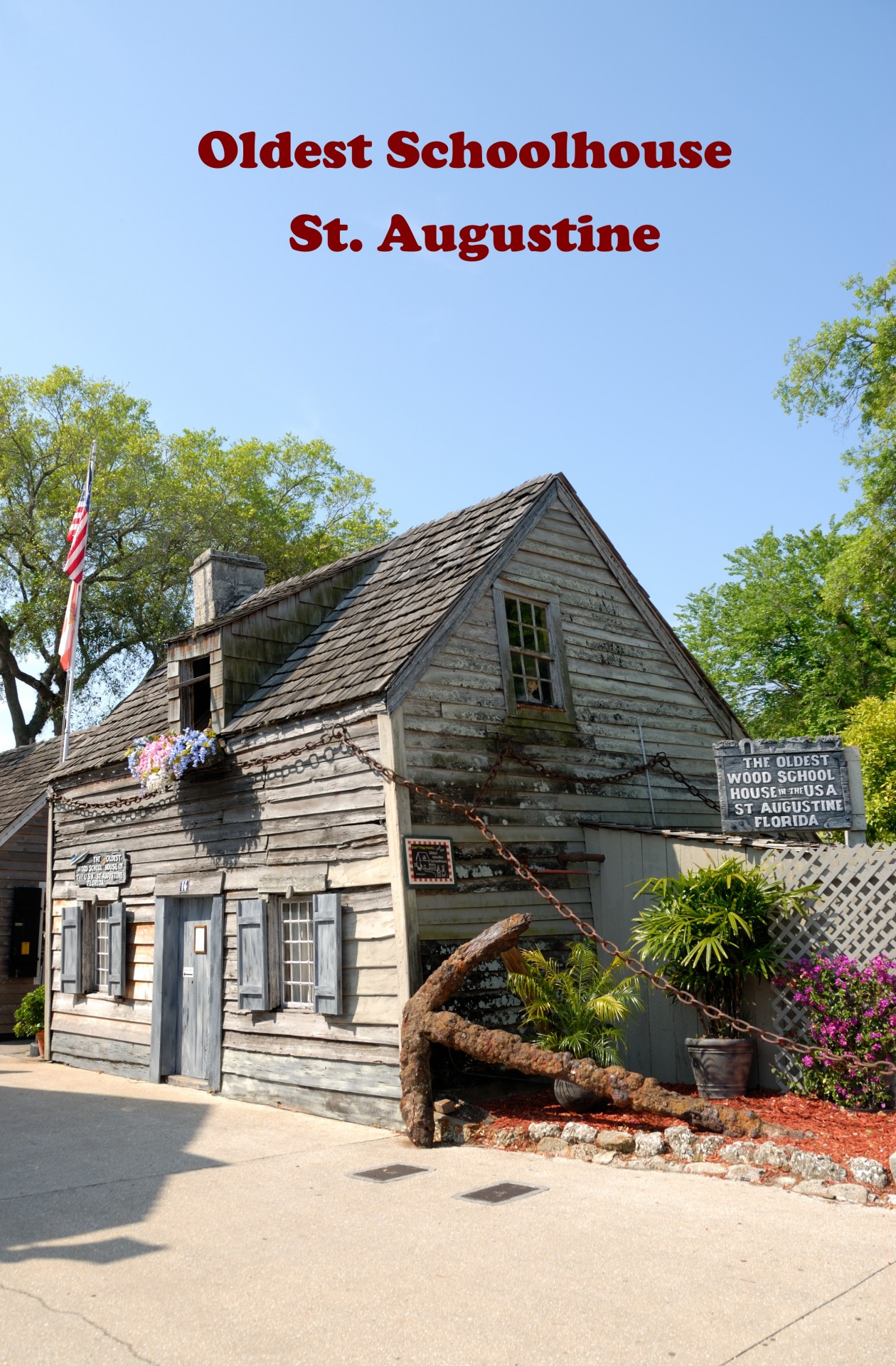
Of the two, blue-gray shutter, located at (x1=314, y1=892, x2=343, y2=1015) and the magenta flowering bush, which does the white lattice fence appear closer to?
the magenta flowering bush

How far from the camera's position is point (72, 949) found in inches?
581

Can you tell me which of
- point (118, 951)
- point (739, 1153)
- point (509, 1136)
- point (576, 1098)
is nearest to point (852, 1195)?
point (739, 1153)

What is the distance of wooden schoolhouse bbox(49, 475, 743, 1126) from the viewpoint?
975cm

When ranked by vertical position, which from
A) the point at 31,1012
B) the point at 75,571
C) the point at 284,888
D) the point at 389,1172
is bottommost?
the point at 389,1172

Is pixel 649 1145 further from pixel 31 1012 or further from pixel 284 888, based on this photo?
pixel 31 1012

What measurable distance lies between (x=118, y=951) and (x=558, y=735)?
651 cm

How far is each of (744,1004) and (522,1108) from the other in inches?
84.6

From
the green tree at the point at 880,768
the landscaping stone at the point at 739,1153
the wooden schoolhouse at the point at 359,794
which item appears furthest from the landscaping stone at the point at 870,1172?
the green tree at the point at 880,768

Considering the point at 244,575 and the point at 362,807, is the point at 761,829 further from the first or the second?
the point at 244,575

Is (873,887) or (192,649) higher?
(192,649)

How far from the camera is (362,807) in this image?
9.84m

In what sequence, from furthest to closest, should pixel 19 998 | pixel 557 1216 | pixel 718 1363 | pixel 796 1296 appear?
pixel 19 998 → pixel 557 1216 → pixel 796 1296 → pixel 718 1363

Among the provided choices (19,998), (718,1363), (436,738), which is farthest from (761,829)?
(19,998)

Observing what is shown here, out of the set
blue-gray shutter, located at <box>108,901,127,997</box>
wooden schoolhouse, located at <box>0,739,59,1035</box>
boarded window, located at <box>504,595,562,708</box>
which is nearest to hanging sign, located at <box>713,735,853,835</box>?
boarded window, located at <box>504,595,562,708</box>
